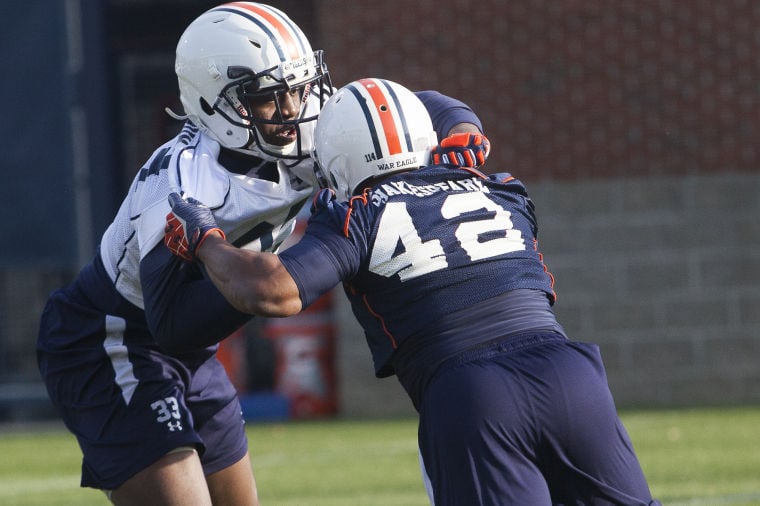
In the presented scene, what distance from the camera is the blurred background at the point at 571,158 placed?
33.3ft

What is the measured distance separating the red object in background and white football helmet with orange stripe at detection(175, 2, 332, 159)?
677 centimetres

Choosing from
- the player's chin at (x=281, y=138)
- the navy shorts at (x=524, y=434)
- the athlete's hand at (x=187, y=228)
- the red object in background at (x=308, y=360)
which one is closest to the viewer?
the navy shorts at (x=524, y=434)

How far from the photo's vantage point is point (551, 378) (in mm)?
3049

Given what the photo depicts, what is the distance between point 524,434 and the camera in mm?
3023

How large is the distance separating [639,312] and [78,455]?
4333 millimetres

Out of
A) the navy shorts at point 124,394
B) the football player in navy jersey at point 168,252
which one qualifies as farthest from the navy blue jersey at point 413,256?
the navy shorts at point 124,394

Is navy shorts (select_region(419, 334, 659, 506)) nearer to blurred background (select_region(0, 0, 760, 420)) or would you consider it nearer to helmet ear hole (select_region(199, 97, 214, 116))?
helmet ear hole (select_region(199, 97, 214, 116))

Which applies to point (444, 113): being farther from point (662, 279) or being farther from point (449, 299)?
point (662, 279)

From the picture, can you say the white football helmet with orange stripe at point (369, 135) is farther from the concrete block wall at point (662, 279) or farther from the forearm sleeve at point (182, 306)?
the concrete block wall at point (662, 279)

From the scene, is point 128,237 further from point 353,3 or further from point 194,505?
point 353,3

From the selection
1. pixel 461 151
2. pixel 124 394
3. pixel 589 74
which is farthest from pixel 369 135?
pixel 589 74

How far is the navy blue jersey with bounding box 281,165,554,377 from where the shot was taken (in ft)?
10.2

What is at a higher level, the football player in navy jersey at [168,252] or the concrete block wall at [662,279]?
the football player in navy jersey at [168,252]

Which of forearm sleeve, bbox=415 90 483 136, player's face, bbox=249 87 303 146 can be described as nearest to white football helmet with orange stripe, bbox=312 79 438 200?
player's face, bbox=249 87 303 146
